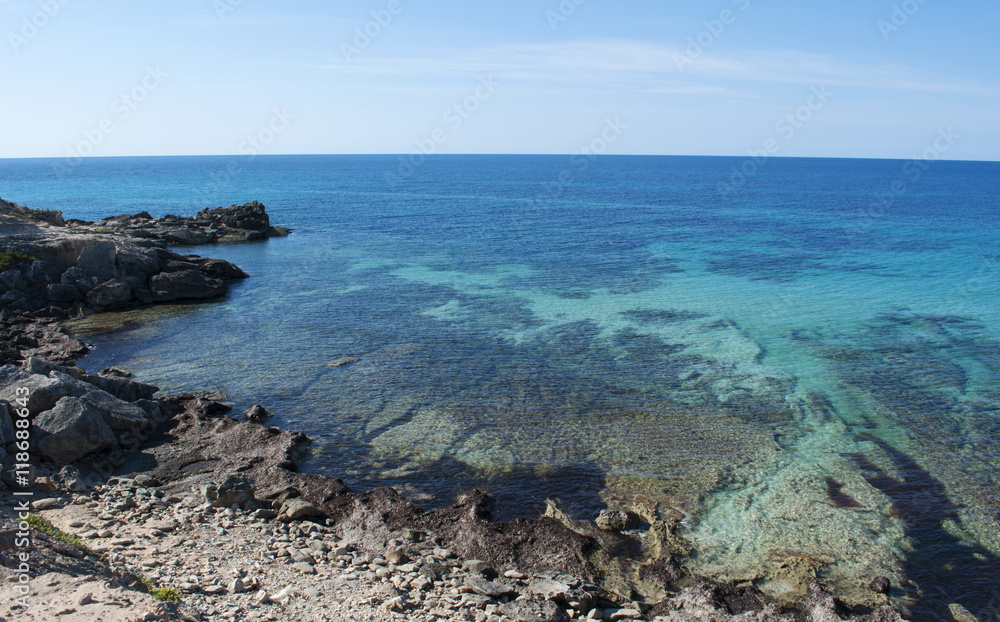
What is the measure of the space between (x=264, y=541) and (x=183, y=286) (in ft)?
110

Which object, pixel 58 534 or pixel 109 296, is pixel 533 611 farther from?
pixel 109 296

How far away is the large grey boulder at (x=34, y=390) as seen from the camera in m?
21.9

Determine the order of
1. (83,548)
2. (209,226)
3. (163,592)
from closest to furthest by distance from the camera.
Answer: (163,592) → (83,548) → (209,226)

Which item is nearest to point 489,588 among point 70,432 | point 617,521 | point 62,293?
point 617,521

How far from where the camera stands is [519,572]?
1652 centimetres

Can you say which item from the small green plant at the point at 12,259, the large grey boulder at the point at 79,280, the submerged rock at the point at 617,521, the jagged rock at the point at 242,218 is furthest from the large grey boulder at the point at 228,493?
the jagged rock at the point at 242,218

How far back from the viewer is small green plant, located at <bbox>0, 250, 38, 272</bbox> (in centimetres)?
4241

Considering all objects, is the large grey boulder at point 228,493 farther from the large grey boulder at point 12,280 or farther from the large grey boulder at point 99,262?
the large grey boulder at point 99,262

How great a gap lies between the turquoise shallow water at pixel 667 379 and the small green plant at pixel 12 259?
11.1 meters

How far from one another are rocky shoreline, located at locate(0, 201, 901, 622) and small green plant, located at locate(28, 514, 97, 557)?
0.30 feet

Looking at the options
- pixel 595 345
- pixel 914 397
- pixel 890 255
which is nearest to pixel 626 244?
pixel 890 255

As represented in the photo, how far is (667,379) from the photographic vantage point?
99.8 feet

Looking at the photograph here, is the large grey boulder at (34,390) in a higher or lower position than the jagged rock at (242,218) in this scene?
lower

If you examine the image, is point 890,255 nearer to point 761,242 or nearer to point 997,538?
point 761,242
